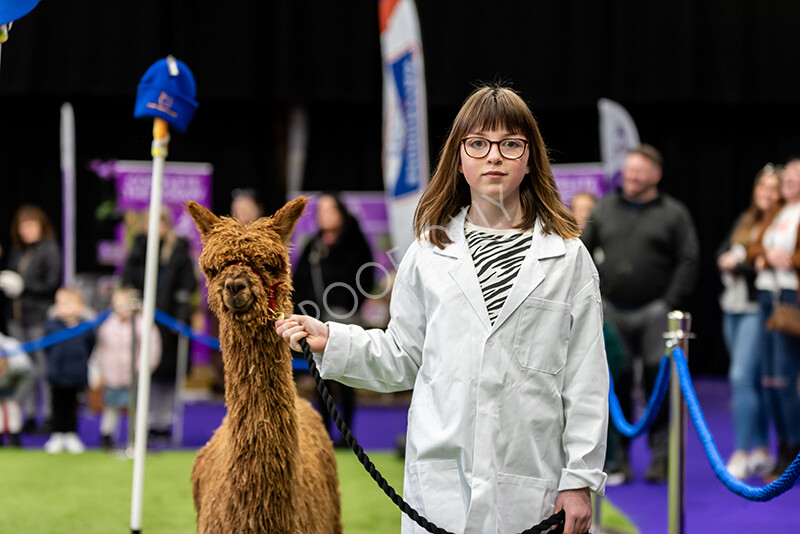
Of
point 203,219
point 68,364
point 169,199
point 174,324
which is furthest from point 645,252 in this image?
point 169,199

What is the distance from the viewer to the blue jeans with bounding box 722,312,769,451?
5672 mm

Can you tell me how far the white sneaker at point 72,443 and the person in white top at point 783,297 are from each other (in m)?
4.66

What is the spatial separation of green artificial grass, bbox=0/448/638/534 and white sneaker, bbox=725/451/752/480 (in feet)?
3.22

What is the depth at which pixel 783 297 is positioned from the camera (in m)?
5.36

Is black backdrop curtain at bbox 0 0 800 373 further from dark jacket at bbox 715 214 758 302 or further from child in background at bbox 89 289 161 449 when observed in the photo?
dark jacket at bbox 715 214 758 302

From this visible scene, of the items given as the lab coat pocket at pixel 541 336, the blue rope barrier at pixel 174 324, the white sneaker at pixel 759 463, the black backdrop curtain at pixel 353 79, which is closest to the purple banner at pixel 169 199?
the black backdrop curtain at pixel 353 79

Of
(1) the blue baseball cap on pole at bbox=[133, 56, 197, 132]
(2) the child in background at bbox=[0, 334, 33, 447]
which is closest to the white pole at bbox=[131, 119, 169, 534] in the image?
(1) the blue baseball cap on pole at bbox=[133, 56, 197, 132]

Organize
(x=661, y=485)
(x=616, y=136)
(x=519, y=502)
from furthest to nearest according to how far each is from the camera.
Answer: (x=616, y=136), (x=661, y=485), (x=519, y=502)

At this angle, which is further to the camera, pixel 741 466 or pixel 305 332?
pixel 741 466

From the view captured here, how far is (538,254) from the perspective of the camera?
2117 millimetres

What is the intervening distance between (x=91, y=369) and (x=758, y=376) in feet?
18.4

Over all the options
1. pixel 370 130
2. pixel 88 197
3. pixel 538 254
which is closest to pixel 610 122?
pixel 370 130

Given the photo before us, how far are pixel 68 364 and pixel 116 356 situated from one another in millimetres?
337

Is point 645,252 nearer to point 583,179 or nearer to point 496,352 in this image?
point 496,352
